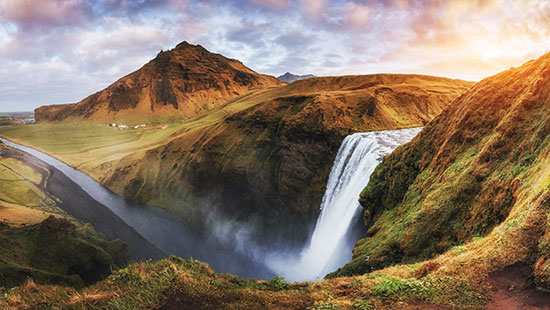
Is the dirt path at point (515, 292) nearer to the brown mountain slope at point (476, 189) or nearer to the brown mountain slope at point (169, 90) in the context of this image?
the brown mountain slope at point (476, 189)

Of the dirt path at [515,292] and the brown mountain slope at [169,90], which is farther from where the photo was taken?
the brown mountain slope at [169,90]

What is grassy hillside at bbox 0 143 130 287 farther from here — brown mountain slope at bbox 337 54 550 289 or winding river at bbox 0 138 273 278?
brown mountain slope at bbox 337 54 550 289

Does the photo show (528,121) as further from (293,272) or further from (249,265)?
(249,265)

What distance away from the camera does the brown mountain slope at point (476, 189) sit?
6.17m

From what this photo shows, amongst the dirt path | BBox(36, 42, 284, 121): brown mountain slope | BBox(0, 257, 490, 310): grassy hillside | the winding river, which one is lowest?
the winding river

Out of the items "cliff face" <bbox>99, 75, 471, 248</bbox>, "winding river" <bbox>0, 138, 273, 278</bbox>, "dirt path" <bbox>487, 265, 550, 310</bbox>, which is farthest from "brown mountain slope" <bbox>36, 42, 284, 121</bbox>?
"dirt path" <bbox>487, 265, 550, 310</bbox>

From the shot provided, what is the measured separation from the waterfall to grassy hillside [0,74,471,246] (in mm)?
3565

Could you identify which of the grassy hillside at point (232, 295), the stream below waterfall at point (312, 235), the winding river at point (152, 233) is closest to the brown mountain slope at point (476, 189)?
the grassy hillside at point (232, 295)

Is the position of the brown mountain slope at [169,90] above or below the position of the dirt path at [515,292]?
above

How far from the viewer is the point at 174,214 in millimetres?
43406

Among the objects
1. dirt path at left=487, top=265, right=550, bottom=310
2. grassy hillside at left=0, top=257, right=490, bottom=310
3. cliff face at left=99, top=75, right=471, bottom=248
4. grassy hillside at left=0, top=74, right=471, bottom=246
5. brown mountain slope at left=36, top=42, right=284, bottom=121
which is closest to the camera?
dirt path at left=487, top=265, right=550, bottom=310

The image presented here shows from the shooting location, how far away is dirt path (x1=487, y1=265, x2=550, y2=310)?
4875 millimetres

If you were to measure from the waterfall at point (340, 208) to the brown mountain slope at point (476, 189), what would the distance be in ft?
11.9

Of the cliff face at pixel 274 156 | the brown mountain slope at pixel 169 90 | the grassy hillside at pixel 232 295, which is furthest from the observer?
the brown mountain slope at pixel 169 90
